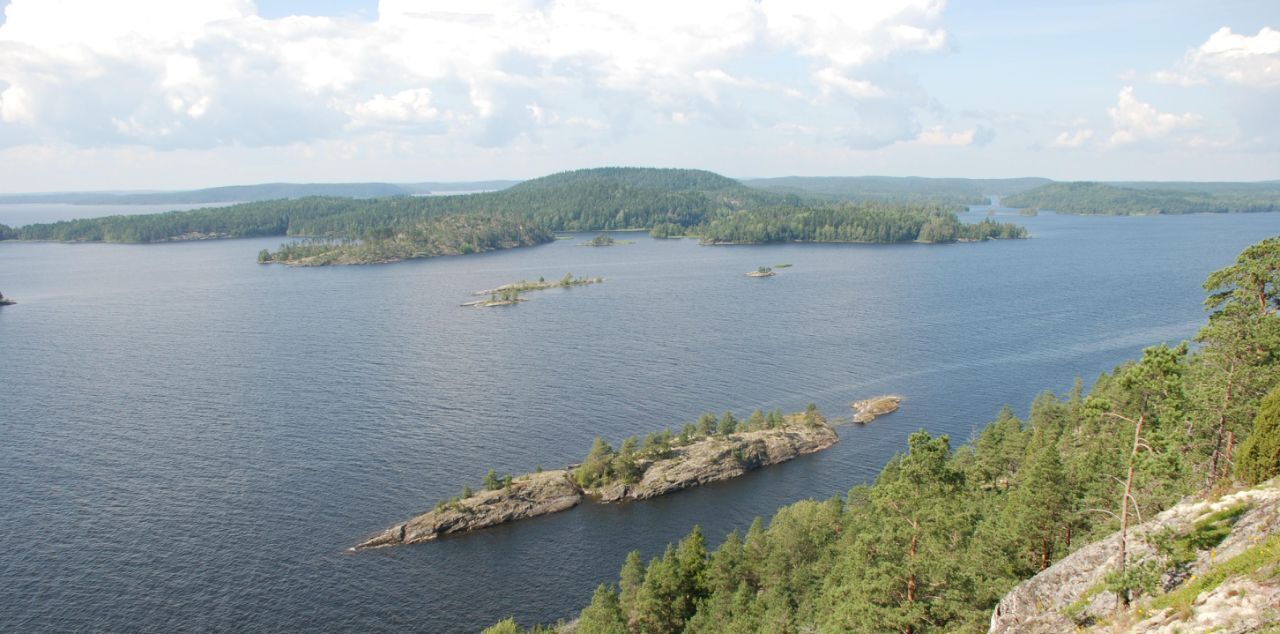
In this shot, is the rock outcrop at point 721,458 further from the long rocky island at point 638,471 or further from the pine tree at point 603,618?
the pine tree at point 603,618

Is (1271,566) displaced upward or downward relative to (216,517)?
upward

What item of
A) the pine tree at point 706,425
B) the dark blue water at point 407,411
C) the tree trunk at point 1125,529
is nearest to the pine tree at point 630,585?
the dark blue water at point 407,411

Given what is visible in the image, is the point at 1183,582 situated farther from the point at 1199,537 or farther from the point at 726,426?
the point at 726,426

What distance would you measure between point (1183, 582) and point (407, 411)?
249ft

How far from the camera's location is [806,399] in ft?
293

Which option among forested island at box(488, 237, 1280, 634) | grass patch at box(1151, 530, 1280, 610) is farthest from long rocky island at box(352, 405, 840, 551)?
grass patch at box(1151, 530, 1280, 610)

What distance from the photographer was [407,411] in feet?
279

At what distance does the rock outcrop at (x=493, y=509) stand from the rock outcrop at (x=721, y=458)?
141 inches

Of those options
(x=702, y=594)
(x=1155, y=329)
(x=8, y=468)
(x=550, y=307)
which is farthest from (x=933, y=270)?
(x=8, y=468)

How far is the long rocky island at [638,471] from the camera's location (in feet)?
204

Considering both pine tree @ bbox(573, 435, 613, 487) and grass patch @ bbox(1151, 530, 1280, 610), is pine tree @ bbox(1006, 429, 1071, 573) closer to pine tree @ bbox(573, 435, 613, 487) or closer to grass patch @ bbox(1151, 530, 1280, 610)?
grass patch @ bbox(1151, 530, 1280, 610)

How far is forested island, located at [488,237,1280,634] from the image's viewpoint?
66.2 feet

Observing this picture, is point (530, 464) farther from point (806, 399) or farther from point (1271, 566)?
point (1271, 566)

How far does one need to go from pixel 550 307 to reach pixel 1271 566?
448 ft
